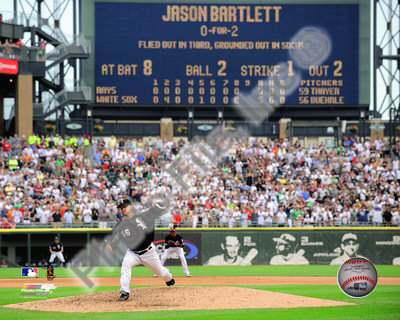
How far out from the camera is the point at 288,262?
36875mm

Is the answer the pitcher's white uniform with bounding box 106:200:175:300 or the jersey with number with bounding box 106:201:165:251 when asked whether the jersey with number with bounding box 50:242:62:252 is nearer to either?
the pitcher's white uniform with bounding box 106:200:175:300

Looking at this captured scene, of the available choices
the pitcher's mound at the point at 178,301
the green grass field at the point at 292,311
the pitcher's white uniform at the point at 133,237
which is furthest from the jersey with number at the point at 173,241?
the pitcher's white uniform at the point at 133,237

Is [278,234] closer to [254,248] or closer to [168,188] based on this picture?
[254,248]

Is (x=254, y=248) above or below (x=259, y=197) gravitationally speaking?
below

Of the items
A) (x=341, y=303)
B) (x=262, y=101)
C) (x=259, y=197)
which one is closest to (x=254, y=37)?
(x=262, y=101)

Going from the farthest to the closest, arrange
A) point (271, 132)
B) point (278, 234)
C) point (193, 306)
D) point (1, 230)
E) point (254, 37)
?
point (271, 132) → point (254, 37) → point (278, 234) → point (1, 230) → point (193, 306)

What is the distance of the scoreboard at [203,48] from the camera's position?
150ft

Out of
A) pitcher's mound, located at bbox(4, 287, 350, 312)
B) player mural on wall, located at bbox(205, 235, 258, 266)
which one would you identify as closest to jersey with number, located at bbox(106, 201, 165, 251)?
pitcher's mound, located at bbox(4, 287, 350, 312)

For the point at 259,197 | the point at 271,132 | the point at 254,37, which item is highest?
the point at 254,37

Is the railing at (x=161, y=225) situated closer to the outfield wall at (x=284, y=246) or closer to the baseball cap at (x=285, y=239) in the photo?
the outfield wall at (x=284, y=246)

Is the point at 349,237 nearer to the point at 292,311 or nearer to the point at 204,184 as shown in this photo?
the point at 204,184

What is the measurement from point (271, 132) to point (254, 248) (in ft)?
44.7

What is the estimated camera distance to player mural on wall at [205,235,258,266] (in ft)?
119

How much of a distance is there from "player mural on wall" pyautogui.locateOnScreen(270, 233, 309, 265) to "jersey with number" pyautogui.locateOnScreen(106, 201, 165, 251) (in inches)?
786
